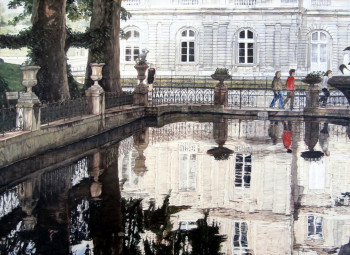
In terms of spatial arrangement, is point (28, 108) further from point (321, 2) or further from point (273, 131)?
point (321, 2)

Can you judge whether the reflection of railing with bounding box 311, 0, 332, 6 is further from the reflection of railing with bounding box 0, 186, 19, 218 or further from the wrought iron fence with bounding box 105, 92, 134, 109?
the reflection of railing with bounding box 0, 186, 19, 218

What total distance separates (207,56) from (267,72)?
3957 millimetres

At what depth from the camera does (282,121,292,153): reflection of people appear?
1990cm

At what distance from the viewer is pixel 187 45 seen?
170 ft

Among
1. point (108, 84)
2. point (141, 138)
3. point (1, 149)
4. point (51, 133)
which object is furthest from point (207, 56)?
point (1, 149)

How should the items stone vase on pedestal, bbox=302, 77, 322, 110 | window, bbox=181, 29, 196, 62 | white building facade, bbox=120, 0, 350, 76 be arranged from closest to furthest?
stone vase on pedestal, bbox=302, 77, 322, 110, white building facade, bbox=120, 0, 350, 76, window, bbox=181, 29, 196, 62

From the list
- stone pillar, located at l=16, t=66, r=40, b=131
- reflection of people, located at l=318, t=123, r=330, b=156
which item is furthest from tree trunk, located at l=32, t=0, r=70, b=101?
reflection of people, located at l=318, t=123, r=330, b=156

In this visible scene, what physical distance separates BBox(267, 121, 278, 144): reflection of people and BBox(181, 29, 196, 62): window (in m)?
23.3

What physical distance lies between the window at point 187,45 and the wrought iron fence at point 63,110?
2990cm

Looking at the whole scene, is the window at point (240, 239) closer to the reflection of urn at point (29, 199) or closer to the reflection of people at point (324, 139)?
the reflection of urn at point (29, 199)

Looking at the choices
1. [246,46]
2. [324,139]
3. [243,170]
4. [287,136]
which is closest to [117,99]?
[287,136]

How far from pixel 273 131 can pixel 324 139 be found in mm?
2988

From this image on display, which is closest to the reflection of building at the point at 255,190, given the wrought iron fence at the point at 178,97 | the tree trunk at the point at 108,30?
the tree trunk at the point at 108,30

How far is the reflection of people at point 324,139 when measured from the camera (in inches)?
758
